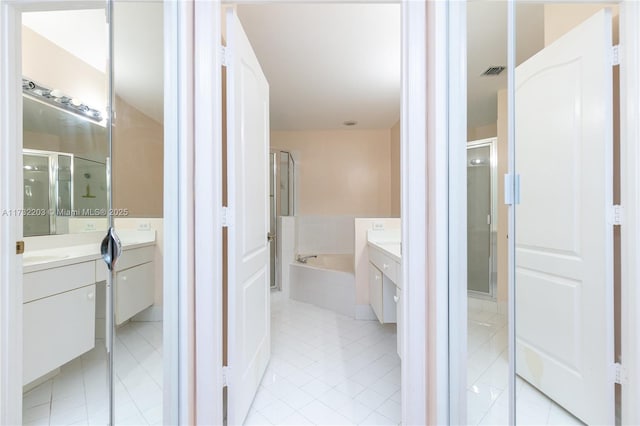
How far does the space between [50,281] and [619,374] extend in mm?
1377

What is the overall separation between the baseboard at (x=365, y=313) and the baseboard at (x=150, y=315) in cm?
220

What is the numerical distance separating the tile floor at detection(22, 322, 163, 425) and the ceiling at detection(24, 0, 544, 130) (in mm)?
847

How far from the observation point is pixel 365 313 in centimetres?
296

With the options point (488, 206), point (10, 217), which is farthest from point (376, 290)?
point (10, 217)

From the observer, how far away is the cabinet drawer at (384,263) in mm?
1961

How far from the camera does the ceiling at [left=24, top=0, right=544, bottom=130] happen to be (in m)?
0.84

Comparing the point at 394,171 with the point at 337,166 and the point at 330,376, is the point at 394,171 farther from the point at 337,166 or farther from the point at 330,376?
the point at 330,376

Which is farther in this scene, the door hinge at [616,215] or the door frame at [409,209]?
the door frame at [409,209]

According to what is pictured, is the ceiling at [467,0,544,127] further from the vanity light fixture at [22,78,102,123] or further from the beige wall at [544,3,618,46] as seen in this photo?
the vanity light fixture at [22,78,102,123]

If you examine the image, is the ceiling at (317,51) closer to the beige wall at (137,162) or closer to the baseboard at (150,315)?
the beige wall at (137,162)

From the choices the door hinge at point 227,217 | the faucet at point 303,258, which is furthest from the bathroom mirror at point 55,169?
the faucet at point 303,258

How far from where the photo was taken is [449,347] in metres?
1.17

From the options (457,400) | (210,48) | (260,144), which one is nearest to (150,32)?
(210,48)

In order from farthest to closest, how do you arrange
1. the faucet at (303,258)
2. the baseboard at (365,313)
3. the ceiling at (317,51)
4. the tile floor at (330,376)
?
the faucet at (303,258), the baseboard at (365,313), the tile floor at (330,376), the ceiling at (317,51)
